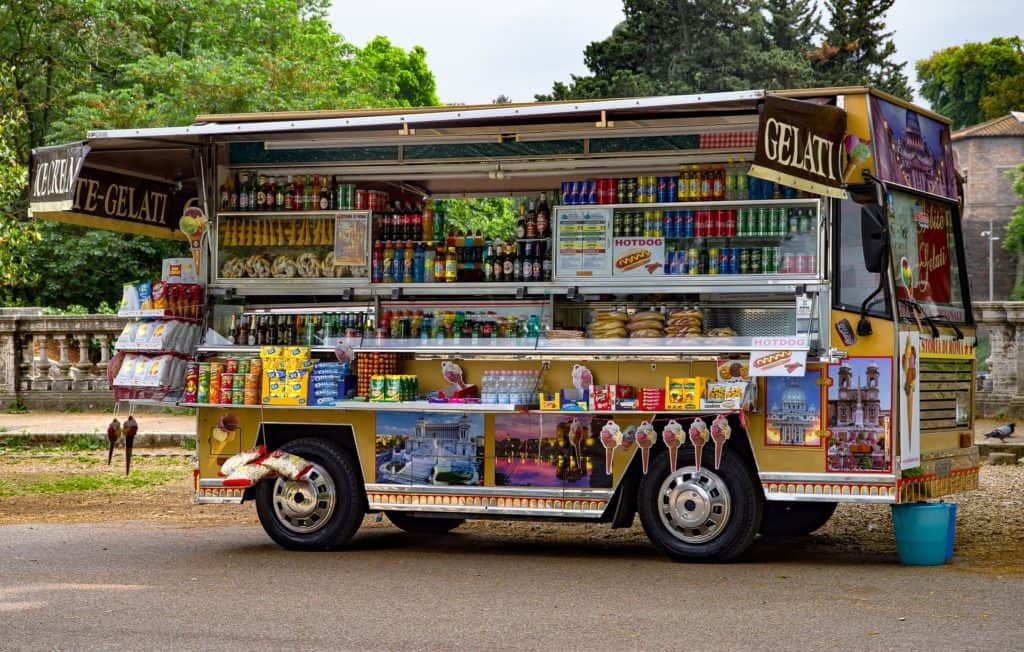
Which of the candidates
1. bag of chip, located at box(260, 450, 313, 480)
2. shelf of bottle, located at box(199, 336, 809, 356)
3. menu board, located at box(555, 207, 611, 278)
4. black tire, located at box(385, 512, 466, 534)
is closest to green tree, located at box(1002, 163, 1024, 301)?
black tire, located at box(385, 512, 466, 534)

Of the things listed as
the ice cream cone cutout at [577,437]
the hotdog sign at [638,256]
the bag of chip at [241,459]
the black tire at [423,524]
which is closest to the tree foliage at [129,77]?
the black tire at [423,524]

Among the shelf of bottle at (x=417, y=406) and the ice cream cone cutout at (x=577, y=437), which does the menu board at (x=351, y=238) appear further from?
the ice cream cone cutout at (x=577, y=437)

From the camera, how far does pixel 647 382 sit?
9.66 metres

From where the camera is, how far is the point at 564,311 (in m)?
10.7

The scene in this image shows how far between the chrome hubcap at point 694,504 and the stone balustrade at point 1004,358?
10.1m

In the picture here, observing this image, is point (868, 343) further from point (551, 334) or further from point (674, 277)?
point (551, 334)

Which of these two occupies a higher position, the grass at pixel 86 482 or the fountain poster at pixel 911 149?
the fountain poster at pixel 911 149

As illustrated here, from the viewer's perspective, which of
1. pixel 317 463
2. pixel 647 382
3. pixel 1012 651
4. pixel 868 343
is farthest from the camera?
pixel 317 463

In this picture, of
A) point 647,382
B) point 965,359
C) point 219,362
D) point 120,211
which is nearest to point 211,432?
point 219,362

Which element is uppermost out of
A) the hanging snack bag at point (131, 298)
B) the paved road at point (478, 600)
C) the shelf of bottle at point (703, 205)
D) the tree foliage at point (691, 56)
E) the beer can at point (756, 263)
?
the tree foliage at point (691, 56)

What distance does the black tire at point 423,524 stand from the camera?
1144cm

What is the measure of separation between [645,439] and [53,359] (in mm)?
15791

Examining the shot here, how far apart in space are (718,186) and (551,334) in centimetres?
165

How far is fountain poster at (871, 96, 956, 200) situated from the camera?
9.35m
